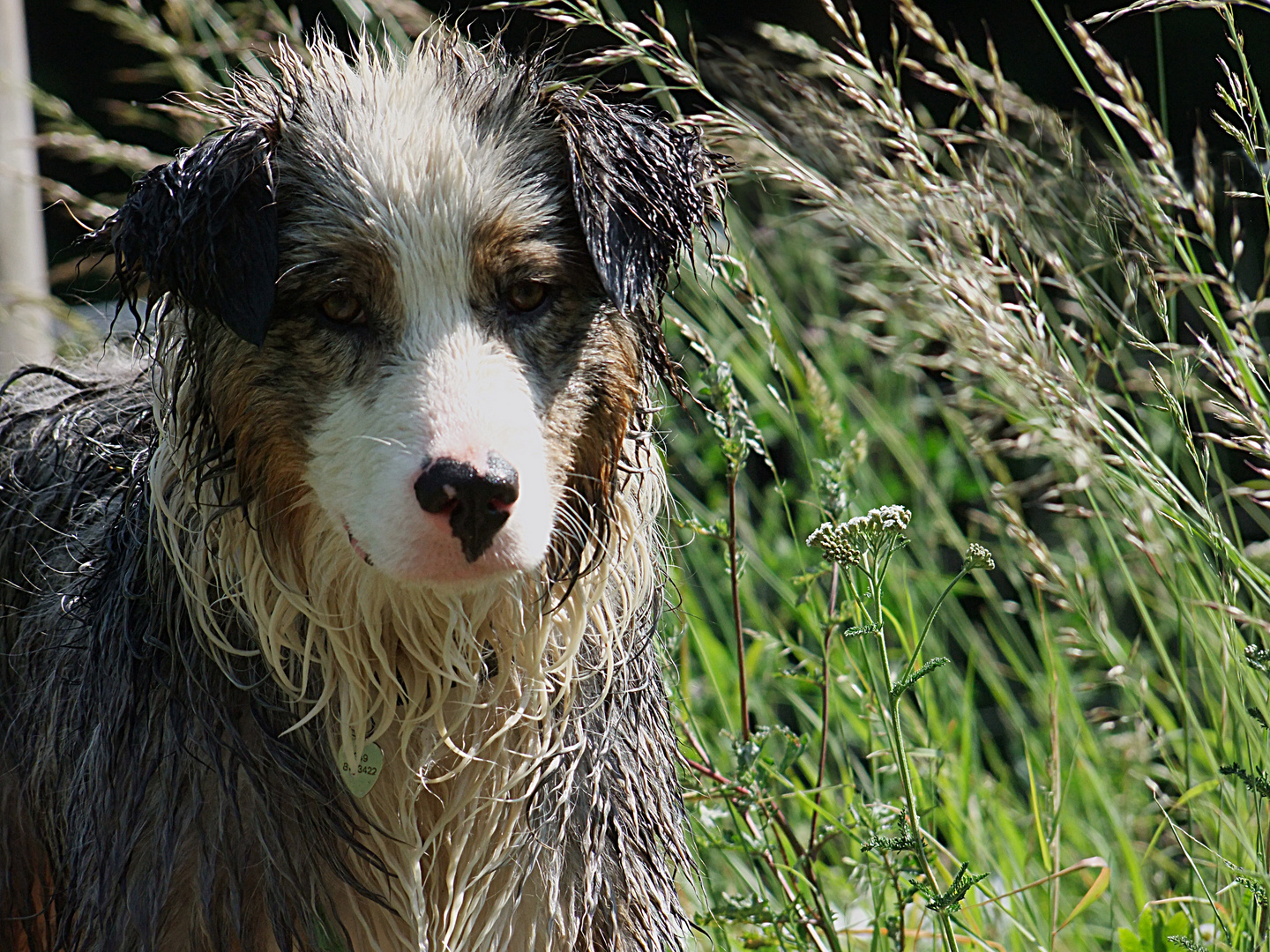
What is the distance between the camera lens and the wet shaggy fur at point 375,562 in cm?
165

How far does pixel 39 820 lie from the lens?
2.15m

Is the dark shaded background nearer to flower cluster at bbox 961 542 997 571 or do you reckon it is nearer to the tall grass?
the tall grass

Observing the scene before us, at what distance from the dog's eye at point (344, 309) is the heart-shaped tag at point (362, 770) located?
0.57 m

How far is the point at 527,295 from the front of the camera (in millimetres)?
1731

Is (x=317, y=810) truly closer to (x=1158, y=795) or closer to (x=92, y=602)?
(x=92, y=602)

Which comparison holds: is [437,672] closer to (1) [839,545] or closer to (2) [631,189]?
(1) [839,545]

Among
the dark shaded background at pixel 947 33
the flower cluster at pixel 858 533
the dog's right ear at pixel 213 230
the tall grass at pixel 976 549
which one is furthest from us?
the dark shaded background at pixel 947 33

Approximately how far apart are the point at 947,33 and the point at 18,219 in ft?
10.6

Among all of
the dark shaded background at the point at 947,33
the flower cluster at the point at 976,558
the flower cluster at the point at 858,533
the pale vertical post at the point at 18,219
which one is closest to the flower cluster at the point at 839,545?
the flower cluster at the point at 858,533

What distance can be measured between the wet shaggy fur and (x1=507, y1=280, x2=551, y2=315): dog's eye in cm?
1

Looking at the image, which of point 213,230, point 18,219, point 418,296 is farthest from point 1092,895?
point 18,219

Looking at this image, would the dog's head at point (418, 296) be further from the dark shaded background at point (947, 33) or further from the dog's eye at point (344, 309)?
the dark shaded background at point (947, 33)

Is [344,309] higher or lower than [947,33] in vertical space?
higher

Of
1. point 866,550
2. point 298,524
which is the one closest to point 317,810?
point 298,524
